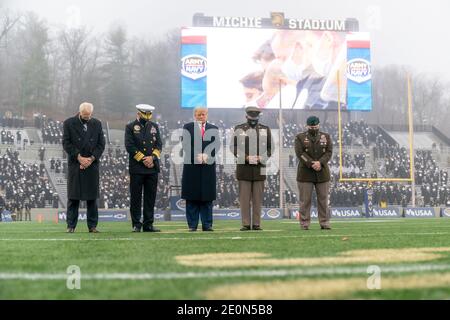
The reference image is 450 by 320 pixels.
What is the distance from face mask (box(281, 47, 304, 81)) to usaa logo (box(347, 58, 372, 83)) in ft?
9.01

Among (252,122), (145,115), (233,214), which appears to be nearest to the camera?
(145,115)

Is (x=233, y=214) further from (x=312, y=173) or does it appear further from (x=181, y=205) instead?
(x=312, y=173)

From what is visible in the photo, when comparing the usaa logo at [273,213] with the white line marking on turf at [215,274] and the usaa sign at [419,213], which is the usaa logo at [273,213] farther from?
the white line marking on turf at [215,274]

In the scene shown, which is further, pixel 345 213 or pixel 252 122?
pixel 345 213

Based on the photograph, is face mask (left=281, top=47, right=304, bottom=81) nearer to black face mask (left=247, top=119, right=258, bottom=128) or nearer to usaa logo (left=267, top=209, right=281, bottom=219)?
usaa logo (left=267, top=209, right=281, bottom=219)

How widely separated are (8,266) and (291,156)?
31.3 m

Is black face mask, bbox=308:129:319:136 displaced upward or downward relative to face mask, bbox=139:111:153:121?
downward

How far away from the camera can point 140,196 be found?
8.70 meters

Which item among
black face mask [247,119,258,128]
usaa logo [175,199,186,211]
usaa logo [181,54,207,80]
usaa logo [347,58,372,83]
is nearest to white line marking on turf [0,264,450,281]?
black face mask [247,119,258,128]

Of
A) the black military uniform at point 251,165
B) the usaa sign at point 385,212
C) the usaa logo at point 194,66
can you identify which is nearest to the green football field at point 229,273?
the black military uniform at point 251,165

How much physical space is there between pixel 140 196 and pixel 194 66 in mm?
26694

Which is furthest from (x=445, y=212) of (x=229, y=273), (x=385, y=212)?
(x=229, y=273)

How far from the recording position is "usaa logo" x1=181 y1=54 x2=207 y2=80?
34.5 meters
